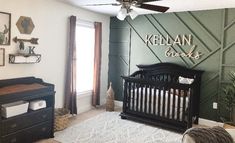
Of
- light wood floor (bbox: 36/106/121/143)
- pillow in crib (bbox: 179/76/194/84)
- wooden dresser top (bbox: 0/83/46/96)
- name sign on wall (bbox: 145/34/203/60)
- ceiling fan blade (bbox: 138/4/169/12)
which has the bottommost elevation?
light wood floor (bbox: 36/106/121/143)

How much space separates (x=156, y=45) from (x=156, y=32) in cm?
29

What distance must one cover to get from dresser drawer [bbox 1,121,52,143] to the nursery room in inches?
0.6

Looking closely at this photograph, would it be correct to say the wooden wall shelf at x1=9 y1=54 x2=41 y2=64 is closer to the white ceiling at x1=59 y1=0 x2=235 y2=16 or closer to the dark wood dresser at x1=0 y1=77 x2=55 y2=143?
the dark wood dresser at x1=0 y1=77 x2=55 y2=143

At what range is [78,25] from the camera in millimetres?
4770

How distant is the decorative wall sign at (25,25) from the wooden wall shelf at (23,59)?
408mm

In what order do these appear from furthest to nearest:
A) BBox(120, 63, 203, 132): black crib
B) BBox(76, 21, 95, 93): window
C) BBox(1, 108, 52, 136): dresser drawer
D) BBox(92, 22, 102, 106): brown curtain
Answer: BBox(92, 22, 102, 106): brown curtain < BBox(76, 21, 95, 93): window < BBox(120, 63, 203, 132): black crib < BBox(1, 108, 52, 136): dresser drawer

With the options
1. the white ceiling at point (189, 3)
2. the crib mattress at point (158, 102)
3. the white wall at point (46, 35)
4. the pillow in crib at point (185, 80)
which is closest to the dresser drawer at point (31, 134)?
the white wall at point (46, 35)

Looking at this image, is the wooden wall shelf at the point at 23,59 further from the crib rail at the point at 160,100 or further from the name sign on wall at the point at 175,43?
the name sign on wall at the point at 175,43

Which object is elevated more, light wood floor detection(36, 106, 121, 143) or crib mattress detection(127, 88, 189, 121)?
crib mattress detection(127, 88, 189, 121)

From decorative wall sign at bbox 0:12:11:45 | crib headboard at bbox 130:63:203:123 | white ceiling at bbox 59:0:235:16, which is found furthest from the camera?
crib headboard at bbox 130:63:203:123

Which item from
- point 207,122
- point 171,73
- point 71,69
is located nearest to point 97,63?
point 71,69

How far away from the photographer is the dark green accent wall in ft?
13.9

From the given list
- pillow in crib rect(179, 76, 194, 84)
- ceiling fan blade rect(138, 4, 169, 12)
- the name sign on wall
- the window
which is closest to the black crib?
pillow in crib rect(179, 76, 194, 84)

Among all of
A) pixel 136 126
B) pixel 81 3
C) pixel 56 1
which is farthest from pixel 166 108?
pixel 56 1
